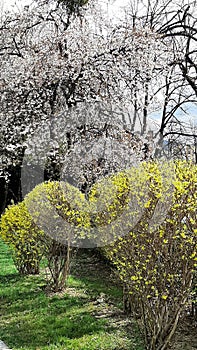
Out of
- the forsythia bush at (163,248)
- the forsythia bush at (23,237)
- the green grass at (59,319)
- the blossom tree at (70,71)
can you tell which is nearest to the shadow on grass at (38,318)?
the green grass at (59,319)

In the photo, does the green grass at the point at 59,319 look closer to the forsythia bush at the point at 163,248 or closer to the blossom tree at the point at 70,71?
the forsythia bush at the point at 163,248

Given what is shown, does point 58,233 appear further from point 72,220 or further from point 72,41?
point 72,41

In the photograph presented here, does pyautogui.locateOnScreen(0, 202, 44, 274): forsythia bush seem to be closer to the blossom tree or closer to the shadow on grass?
the shadow on grass

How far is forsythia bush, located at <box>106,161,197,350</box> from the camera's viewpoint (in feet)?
13.2

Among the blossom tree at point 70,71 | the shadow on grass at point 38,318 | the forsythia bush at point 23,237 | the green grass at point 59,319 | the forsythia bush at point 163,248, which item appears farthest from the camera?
the blossom tree at point 70,71

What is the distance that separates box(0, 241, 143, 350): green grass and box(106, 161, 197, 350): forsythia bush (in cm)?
53

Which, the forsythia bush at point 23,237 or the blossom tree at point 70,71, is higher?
the blossom tree at point 70,71

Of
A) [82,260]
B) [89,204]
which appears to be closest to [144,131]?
[82,260]

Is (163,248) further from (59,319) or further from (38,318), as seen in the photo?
Result: (38,318)

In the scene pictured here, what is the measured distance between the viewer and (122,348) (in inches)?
179

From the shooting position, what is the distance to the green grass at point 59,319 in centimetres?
471

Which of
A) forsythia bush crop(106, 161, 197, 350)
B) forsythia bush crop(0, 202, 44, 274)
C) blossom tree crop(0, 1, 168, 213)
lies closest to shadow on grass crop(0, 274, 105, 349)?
forsythia bush crop(0, 202, 44, 274)

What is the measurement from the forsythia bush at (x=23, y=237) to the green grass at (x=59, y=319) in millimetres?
253

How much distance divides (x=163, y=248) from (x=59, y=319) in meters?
1.90
